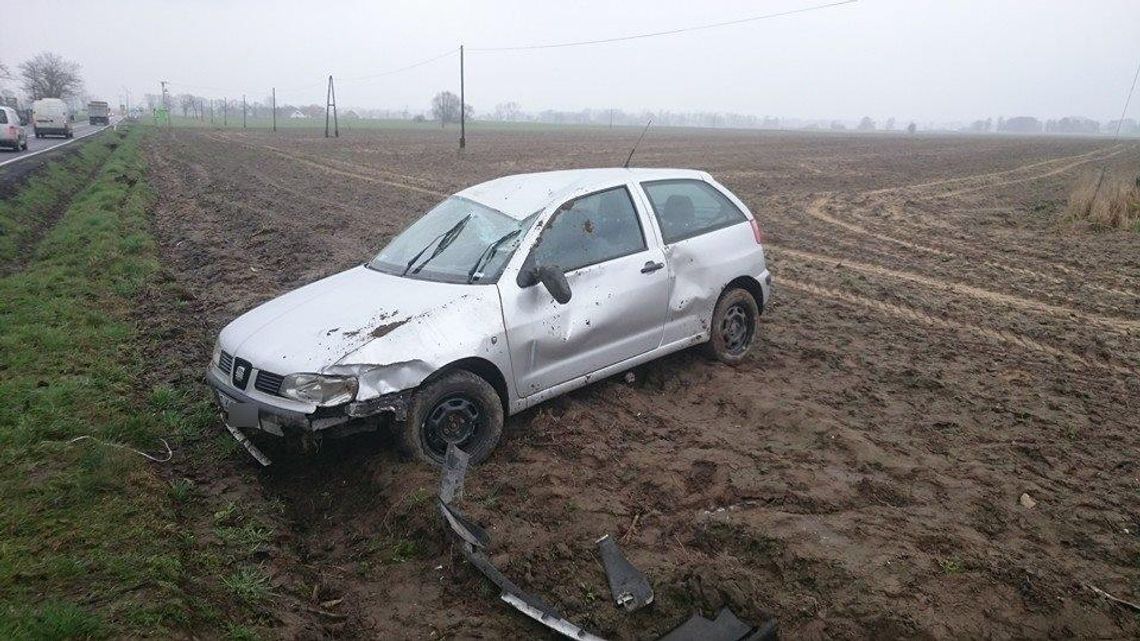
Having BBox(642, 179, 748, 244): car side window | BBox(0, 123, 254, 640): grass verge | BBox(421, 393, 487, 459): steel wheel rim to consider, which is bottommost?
BBox(0, 123, 254, 640): grass verge

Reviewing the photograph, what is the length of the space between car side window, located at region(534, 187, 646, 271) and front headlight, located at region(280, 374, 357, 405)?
145 cm

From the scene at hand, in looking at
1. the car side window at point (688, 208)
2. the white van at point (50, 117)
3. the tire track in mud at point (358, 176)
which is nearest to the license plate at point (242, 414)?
the car side window at point (688, 208)

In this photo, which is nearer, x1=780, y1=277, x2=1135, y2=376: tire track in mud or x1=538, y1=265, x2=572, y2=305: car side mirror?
x1=538, y1=265, x2=572, y2=305: car side mirror

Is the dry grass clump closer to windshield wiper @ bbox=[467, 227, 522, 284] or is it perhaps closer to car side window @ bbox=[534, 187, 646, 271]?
car side window @ bbox=[534, 187, 646, 271]

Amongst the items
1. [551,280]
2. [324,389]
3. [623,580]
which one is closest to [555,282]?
[551,280]

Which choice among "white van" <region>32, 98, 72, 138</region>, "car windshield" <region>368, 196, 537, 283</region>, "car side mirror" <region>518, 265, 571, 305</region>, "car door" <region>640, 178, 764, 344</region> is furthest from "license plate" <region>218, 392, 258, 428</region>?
"white van" <region>32, 98, 72, 138</region>

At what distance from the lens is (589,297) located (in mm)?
4750

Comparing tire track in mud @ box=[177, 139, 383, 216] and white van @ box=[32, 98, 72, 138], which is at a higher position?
white van @ box=[32, 98, 72, 138]

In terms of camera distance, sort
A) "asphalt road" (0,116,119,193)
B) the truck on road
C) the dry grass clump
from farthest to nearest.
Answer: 1. the truck on road
2. "asphalt road" (0,116,119,193)
3. the dry grass clump

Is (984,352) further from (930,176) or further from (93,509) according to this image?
(930,176)

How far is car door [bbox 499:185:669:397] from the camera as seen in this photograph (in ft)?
14.6

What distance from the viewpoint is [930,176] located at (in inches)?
1135

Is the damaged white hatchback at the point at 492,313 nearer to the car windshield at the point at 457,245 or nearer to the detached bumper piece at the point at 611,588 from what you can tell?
the car windshield at the point at 457,245

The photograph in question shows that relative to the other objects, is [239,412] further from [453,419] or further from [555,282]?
[555,282]
